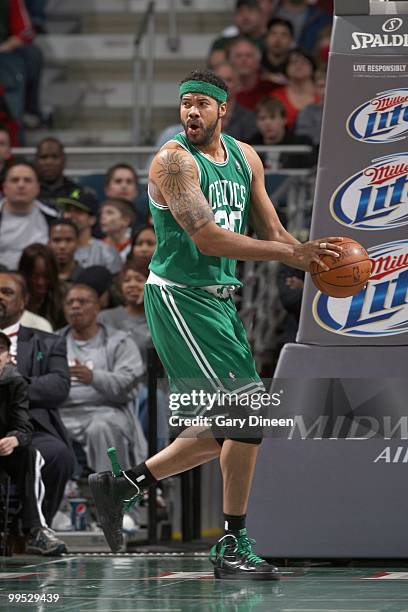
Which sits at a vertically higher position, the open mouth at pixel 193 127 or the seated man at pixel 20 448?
the open mouth at pixel 193 127

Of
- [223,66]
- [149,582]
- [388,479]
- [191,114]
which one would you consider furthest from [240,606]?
[223,66]

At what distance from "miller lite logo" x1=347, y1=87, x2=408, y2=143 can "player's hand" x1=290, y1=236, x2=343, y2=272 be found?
1100 mm

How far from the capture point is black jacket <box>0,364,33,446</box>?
7.32 m

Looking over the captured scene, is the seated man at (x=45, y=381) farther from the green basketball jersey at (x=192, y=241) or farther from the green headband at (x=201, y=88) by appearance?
the green headband at (x=201, y=88)

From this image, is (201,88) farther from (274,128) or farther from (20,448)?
(274,128)

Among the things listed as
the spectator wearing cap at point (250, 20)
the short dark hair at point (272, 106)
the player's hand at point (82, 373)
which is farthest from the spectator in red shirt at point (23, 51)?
the player's hand at point (82, 373)

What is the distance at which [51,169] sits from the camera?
11008mm

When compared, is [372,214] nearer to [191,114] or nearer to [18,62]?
[191,114]

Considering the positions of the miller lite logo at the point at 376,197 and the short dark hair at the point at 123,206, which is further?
the short dark hair at the point at 123,206

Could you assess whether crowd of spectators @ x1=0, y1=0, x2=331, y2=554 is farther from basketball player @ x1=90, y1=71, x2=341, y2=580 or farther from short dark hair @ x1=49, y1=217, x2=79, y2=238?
basketball player @ x1=90, y1=71, x2=341, y2=580

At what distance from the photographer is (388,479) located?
6.13 metres

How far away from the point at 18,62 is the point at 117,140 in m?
1.43

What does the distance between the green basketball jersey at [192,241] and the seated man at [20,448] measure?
199 centimetres

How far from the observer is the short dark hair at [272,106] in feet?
36.9
